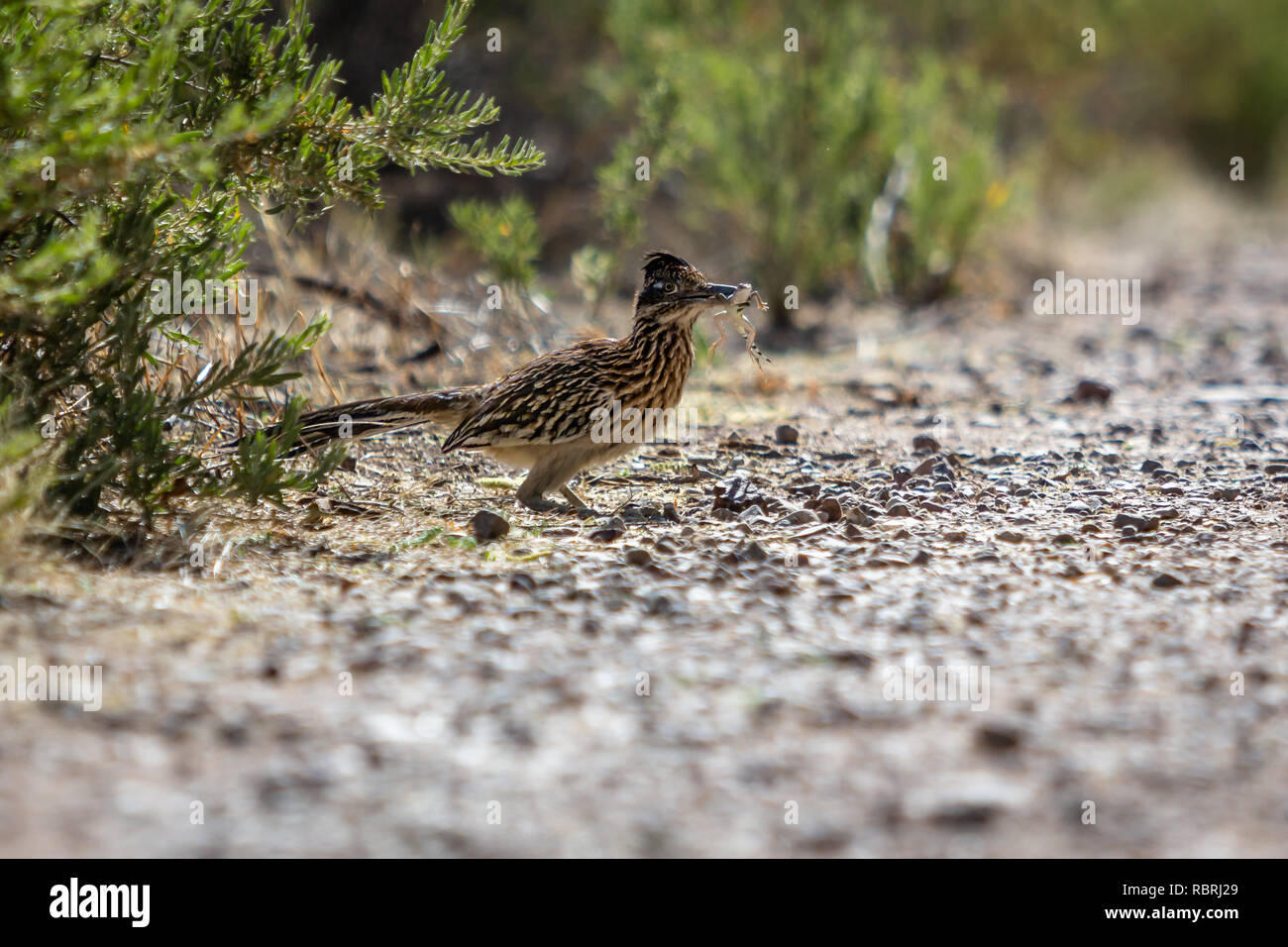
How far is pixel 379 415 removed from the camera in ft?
17.6

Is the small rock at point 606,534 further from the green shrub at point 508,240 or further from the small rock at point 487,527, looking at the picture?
the green shrub at point 508,240

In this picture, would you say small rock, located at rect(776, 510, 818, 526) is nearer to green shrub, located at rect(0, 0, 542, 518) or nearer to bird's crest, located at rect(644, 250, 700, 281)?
bird's crest, located at rect(644, 250, 700, 281)

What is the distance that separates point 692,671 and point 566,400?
202 cm

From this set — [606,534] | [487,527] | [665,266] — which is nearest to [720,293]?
[665,266]

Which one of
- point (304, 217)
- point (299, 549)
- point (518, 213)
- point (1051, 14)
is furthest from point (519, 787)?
point (1051, 14)

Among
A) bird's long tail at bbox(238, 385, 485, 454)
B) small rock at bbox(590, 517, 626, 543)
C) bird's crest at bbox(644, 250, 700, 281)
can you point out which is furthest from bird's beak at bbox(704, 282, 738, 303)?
small rock at bbox(590, 517, 626, 543)

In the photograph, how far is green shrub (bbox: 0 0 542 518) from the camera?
3639mm

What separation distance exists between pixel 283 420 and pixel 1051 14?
13.9 metres

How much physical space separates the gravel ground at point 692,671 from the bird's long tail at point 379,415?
306mm

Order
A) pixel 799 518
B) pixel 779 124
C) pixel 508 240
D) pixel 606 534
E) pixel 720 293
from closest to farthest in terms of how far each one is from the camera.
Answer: pixel 606 534 < pixel 799 518 < pixel 720 293 < pixel 508 240 < pixel 779 124

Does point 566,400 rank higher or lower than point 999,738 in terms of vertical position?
higher

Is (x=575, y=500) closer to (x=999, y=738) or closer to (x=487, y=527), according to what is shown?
(x=487, y=527)

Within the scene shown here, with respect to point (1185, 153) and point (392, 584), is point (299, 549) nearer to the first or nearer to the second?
point (392, 584)
